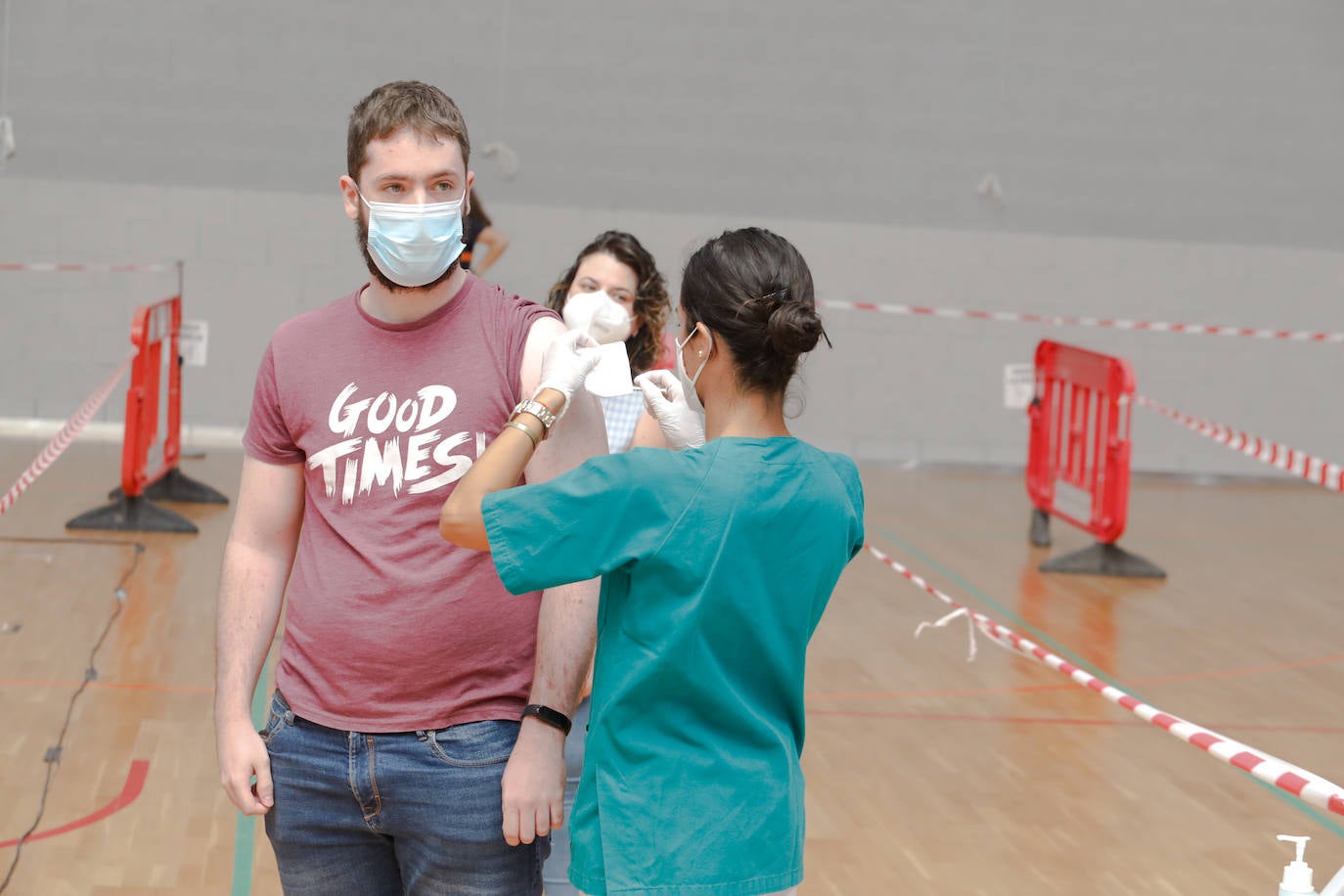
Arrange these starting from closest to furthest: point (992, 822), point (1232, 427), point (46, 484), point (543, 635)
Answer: point (543, 635) → point (992, 822) → point (46, 484) → point (1232, 427)

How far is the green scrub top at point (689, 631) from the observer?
1.58 meters

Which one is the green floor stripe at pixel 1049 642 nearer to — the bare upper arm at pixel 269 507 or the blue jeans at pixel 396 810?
the blue jeans at pixel 396 810

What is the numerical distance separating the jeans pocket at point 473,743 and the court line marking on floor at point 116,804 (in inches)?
90.0

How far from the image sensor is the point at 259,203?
9.88 metres

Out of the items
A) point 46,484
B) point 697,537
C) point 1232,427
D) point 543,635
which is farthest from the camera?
point 1232,427

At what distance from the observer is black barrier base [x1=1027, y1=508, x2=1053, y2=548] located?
8.05 metres

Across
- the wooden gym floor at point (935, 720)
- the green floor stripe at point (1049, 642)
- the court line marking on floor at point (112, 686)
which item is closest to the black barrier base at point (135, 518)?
the wooden gym floor at point (935, 720)

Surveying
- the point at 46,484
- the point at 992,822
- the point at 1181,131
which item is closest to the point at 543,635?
the point at 992,822

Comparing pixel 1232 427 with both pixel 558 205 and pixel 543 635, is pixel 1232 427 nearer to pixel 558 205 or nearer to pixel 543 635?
pixel 558 205

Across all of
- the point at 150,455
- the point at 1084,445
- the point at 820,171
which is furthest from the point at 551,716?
the point at 820,171

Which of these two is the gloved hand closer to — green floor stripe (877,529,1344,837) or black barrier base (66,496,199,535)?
green floor stripe (877,529,1344,837)

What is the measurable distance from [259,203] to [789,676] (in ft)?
28.9

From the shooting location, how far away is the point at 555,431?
175 cm

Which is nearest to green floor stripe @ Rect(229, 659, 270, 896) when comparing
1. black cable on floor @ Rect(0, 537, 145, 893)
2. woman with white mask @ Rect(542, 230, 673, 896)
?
black cable on floor @ Rect(0, 537, 145, 893)
